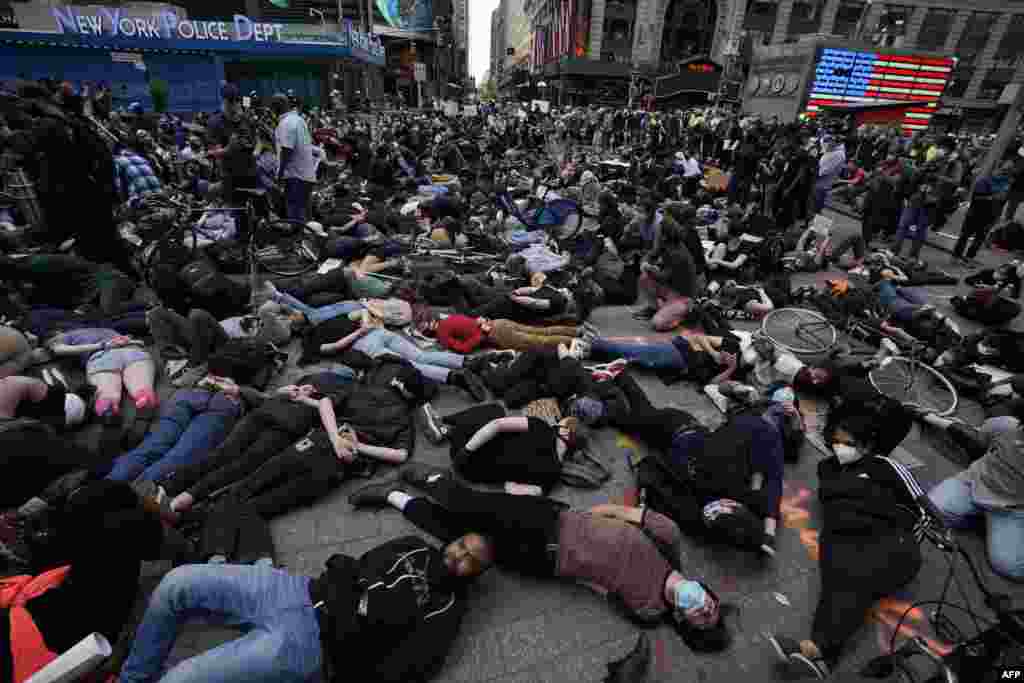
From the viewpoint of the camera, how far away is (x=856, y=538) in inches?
125

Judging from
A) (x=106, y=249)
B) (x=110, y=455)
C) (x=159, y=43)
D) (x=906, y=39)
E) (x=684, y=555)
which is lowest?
(x=684, y=555)

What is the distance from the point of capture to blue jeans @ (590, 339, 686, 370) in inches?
219

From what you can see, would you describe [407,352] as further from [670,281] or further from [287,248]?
[287,248]

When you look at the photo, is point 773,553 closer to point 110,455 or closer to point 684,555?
point 684,555

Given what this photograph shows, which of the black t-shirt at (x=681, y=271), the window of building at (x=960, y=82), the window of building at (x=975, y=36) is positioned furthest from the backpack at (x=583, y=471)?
the window of building at (x=975, y=36)

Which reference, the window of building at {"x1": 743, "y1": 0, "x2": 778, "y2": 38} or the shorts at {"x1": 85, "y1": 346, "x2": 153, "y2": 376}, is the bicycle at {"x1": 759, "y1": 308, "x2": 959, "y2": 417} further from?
the window of building at {"x1": 743, "y1": 0, "x2": 778, "y2": 38}

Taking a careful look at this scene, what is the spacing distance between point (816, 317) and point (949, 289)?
4.89 m

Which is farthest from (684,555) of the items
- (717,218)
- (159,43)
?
(159,43)

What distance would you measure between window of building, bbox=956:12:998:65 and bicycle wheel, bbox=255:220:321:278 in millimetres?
68456

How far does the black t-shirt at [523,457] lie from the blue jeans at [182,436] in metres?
2.14

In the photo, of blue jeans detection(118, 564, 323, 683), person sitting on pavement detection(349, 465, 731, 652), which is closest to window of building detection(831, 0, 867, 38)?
person sitting on pavement detection(349, 465, 731, 652)

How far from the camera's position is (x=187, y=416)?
3988 mm

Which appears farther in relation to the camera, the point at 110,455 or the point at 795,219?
the point at 795,219

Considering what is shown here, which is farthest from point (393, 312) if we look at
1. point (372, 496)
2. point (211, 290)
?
point (372, 496)
